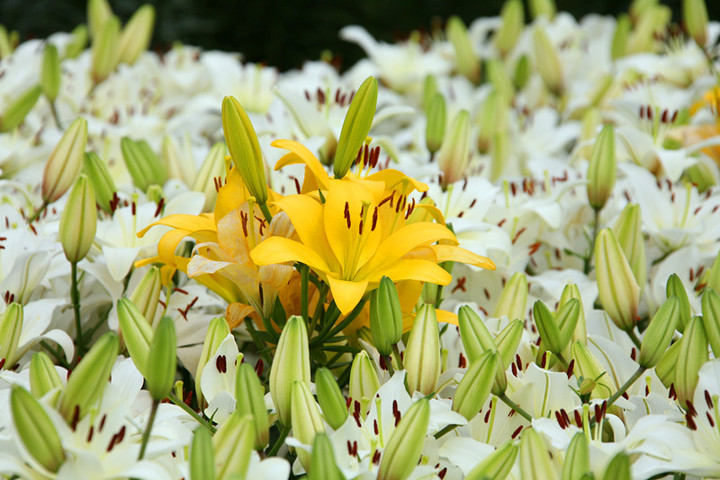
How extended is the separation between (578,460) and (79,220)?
1.75 ft

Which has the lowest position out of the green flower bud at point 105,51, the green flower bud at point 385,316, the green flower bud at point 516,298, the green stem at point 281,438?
Result: the green stem at point 281,438

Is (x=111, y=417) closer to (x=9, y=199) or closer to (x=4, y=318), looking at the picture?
(x=4, y=318)

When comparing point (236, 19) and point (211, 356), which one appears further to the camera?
point (236, 19)

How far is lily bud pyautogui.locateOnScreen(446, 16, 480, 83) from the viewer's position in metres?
1.68

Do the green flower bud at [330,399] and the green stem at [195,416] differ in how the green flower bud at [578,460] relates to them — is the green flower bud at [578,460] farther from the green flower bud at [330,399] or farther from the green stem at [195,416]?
the green stem at [195,416]

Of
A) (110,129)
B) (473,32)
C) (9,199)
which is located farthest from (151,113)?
(473,32)

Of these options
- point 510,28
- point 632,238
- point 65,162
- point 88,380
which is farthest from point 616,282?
point 510,28

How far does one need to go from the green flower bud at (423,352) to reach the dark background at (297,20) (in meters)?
1.77

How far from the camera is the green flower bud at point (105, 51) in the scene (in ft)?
4.69

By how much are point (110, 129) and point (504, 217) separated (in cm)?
70

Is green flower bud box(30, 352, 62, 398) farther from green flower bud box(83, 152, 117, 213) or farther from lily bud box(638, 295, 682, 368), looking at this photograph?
lily bud box(638, 295, 682, 368)

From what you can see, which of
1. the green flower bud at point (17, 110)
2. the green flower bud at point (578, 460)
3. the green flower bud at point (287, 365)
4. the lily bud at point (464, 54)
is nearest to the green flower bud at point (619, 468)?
the green flower bud at point (578, 460)

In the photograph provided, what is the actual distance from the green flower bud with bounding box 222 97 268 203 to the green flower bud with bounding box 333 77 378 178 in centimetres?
8

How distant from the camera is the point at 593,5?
2.55m
